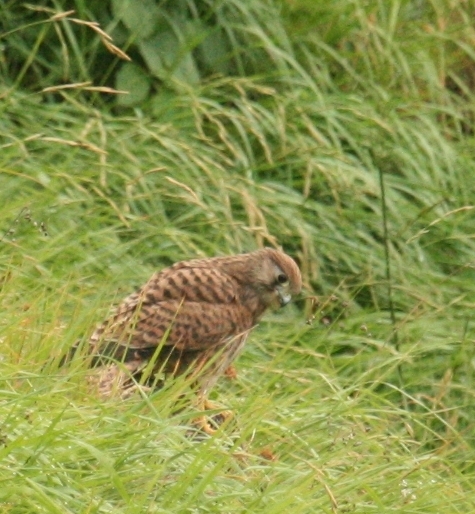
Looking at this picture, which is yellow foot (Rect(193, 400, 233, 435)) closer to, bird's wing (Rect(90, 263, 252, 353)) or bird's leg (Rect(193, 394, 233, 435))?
bird's leg (Rect(193, 394, 233, 435))

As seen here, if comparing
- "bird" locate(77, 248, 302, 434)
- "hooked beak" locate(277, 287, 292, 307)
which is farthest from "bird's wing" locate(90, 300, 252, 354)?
"hooked beak" locate(277, 287, 292, 307)

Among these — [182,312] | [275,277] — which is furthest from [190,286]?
[275,277]

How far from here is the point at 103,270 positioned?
563cm

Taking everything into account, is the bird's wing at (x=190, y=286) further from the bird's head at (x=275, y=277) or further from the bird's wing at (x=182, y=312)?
the bird's head at (x=275, y=277)

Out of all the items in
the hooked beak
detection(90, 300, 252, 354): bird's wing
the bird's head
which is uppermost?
detection(90, 300, 252, 354): bird's wing

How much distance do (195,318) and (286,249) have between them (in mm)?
1718

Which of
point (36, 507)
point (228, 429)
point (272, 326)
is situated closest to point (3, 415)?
point (36, 507)

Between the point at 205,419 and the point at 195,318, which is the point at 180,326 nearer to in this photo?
the point at 195,318

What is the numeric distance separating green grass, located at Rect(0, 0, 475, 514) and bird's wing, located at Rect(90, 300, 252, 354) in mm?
115

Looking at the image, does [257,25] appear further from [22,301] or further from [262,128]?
[22,301]

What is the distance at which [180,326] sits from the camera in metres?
5.11

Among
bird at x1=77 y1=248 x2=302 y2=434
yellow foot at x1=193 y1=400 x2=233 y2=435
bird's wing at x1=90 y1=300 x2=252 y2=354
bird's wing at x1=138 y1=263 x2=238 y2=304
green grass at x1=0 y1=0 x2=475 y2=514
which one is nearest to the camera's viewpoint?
green grass at x1=0 y1=0 x2=475 y2=514

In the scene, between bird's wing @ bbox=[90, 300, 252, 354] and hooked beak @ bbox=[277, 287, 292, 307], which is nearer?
bird's wing @ bbox=[90, 300, 252, 354]

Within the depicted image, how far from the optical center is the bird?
184 inches
